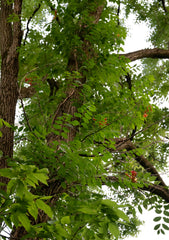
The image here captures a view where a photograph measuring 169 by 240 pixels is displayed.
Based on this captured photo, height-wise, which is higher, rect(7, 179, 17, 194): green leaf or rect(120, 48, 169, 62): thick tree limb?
rect(120, 48, 169, 62): thick tree limb

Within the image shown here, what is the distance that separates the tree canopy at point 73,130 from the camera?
3.84ft

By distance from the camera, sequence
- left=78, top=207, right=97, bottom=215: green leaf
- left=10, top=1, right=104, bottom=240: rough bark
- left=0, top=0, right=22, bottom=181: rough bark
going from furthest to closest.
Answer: left=0, top=0, right=22, bottom=181: rough bark → left=10, top=1, right=104, bottom=240: rough bark → left=78, top=207, right=97, bottom=215: green leaf

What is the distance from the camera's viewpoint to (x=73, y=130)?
3488 mm

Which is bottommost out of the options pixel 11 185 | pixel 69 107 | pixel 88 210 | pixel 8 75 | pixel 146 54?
pixel 88 210


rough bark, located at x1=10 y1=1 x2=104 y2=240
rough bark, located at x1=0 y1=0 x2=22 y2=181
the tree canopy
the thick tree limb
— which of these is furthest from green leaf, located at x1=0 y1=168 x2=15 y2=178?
the thick tree limb

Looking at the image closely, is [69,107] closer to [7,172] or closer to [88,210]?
[7,172]

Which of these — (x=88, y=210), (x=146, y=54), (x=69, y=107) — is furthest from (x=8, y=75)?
(x=88, y=210)

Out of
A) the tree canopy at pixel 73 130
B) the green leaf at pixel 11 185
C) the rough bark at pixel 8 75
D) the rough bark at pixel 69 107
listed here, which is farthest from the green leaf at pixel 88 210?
the rough bark at pixel 8 75

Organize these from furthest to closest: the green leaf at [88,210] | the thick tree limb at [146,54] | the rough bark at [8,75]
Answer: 1. the thick tree limb at [146,54]
2. the rough bark at [8,75]
3. the green leaf at [88,210]

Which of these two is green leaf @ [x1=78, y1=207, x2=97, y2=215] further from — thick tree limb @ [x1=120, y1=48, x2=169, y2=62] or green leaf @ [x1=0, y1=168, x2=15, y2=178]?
thick tree limb @ [x1=120, y1=48, x2=169, y2=62]

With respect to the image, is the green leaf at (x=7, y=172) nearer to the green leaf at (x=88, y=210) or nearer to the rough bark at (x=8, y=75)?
the green leaf at (x=88, y=210)

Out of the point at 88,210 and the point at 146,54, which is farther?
the point at 146,54

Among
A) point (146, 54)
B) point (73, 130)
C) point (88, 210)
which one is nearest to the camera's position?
point (88, 210)

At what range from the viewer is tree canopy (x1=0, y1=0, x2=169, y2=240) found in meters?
1.17
